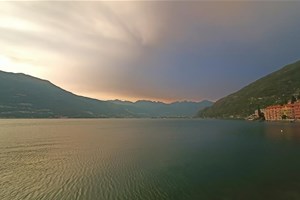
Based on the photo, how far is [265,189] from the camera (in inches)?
1345

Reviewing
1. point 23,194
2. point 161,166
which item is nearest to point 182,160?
point 161,166

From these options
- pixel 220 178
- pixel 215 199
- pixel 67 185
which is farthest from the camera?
pixel 220 178

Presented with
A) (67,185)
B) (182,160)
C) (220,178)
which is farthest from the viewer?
(182,160)

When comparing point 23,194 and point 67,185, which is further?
point 67,185

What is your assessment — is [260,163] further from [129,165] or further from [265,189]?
[129,165]

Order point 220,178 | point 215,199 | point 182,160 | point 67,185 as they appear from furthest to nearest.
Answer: point 182,160, point 220,178, point 67,185, point 215,199

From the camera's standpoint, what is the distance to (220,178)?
40.8 meters

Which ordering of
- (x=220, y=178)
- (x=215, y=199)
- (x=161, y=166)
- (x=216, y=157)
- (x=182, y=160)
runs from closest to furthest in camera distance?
(x=215, y=199) < (x=220, y=178) < (x=161, y=166) < (x=182, y=160) < (x=216, y=157)

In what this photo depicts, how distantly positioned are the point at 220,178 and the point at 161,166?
13.9 m

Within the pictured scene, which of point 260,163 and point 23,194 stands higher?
point 260,163

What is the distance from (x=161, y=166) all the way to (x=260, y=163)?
2175 cm

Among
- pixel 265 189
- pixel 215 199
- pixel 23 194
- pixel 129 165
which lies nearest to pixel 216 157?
pixel 129 165

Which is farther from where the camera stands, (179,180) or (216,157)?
(216,157)

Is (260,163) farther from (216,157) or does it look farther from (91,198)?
(91,198)
